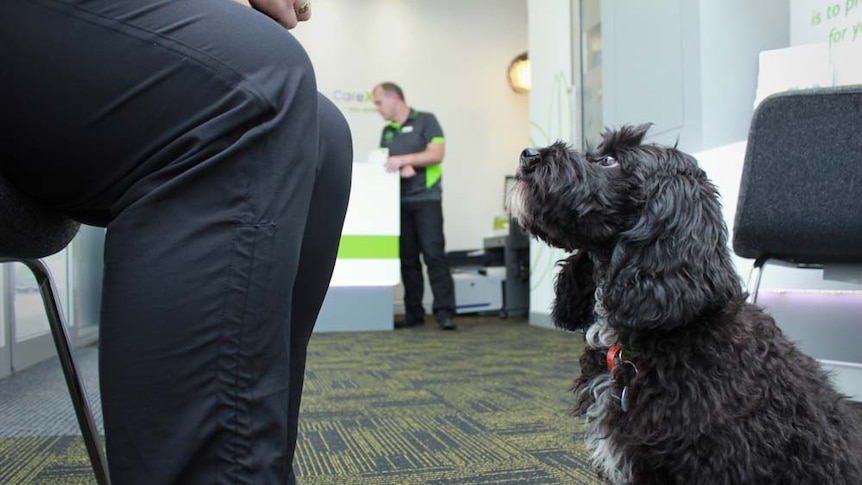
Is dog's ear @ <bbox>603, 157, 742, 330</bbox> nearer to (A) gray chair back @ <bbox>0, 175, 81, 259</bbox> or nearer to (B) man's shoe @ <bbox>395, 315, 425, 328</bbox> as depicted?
(A) gray chair back @ <bbox>0, 175, 81, 259</bbox>

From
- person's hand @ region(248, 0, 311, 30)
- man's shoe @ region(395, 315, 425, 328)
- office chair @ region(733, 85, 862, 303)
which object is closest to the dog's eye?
person's hand @ region(248, 0, 311, 30)

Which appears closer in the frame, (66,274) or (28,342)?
(28,342)

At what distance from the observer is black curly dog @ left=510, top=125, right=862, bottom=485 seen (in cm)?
76

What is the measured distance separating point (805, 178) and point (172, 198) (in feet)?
4.57

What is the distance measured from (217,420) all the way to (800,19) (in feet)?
7.80

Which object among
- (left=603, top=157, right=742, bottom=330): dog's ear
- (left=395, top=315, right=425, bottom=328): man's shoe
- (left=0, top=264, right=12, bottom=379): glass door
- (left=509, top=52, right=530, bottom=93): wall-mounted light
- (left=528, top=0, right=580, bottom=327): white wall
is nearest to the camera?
(left=603, top=157, right=742, bottom=330): dog's ear

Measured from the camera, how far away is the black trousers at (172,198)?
0.39 m

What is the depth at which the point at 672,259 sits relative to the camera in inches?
30.6

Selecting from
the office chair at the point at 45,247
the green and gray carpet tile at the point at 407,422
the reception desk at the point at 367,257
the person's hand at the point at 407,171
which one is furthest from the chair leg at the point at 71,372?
the person's hand at the point at 407,171

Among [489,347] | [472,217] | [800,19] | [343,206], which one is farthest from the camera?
[472,217]

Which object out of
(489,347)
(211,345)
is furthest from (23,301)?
(211,345)

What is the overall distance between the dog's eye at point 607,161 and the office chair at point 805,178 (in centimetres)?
64

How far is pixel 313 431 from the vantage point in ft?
4.83

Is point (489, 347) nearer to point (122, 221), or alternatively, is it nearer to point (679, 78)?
point (679, 78)
